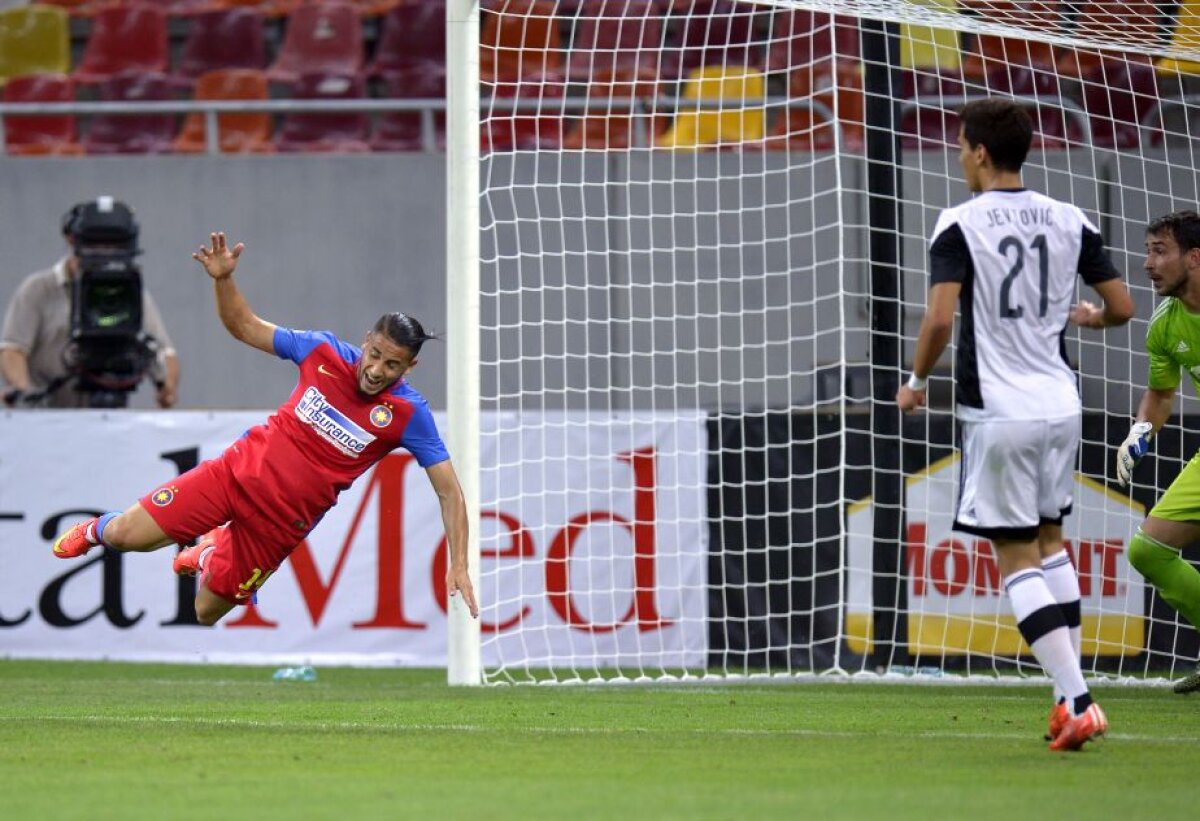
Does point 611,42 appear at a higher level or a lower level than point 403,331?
higher

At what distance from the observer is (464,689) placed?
879 cm

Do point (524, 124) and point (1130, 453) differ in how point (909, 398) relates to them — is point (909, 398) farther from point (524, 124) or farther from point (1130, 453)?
point (524, 124)

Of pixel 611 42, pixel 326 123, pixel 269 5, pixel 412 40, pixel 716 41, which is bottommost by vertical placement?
pixel 326 123

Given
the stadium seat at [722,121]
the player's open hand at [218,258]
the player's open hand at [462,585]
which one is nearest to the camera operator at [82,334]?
the stadium seat at [722,121]

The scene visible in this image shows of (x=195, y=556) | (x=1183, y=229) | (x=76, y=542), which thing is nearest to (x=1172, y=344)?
(x=1183, y=229)

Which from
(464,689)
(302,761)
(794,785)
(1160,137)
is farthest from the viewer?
(1160,137)

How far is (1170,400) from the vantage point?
8.21 meters

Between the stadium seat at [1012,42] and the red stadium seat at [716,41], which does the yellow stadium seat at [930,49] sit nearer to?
the stadium seat at [1012,42]

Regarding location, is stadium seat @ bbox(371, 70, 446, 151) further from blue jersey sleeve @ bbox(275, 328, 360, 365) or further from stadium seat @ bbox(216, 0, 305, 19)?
blue jersey sleeve @ bbox(275, 328, 360, 365)

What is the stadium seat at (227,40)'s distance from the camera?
15.6 m

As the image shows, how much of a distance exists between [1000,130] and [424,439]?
9.04 ft

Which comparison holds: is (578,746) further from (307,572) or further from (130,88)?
(130,88)

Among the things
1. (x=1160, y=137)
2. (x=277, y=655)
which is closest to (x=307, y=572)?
(x=277, y=655)

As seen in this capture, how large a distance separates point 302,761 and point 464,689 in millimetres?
3204
